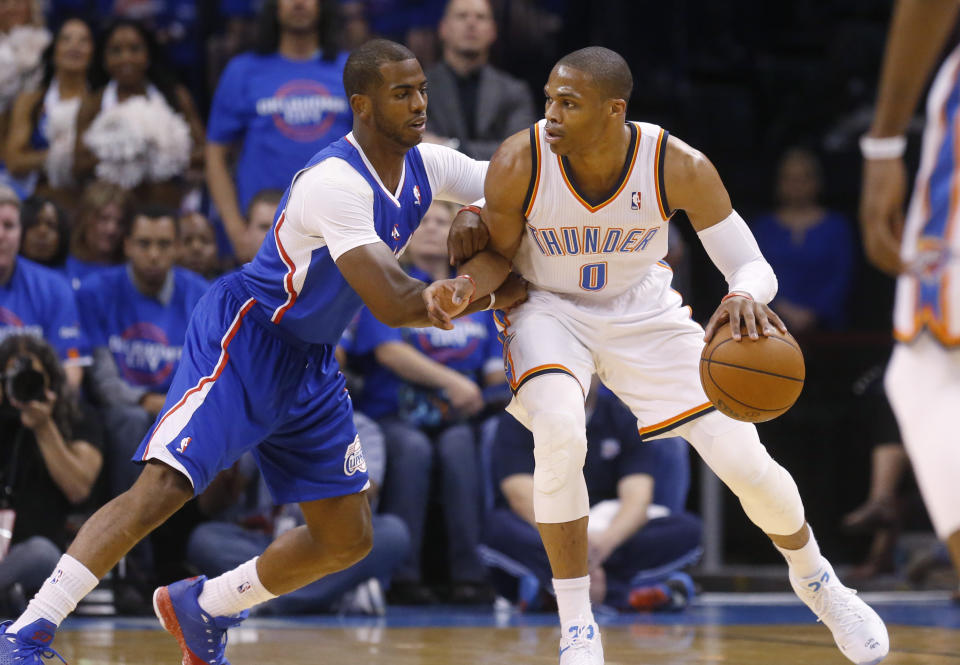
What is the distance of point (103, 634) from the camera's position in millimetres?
5398

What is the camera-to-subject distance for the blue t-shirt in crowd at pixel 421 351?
6.92 m

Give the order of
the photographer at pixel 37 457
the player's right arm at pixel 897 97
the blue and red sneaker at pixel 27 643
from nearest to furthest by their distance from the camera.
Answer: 1. the player's right arm at pixel 897 97
2. the blue and red sneaker at pixel 27 643
3. the photographer at pixel 37 457

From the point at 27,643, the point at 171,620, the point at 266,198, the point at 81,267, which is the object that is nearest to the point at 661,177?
the point at 171,620

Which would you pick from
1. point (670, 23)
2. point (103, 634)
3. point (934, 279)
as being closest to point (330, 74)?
point (103, 634)

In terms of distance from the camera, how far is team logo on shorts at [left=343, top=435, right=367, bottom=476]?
13.8ft

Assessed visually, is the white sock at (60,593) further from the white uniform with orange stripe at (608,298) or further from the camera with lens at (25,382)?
the camera with lens at (25,382)

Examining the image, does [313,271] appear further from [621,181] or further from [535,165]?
[621,181]

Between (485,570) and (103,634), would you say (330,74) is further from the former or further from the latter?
(103,634)

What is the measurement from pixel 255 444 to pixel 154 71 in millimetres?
4180

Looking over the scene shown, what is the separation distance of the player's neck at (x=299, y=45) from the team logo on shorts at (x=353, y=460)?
366 cm

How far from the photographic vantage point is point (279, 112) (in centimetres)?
723

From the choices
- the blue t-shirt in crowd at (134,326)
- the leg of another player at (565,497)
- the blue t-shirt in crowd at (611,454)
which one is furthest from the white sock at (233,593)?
the blue t-shirt in crowd at (134,326)

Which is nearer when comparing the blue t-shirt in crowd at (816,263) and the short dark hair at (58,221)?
the short dark hair at (58,221)

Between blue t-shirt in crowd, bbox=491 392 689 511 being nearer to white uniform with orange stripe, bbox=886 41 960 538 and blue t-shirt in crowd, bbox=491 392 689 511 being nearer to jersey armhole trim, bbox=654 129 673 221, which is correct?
jersey armhole trim, bbox=654 129 673 221
